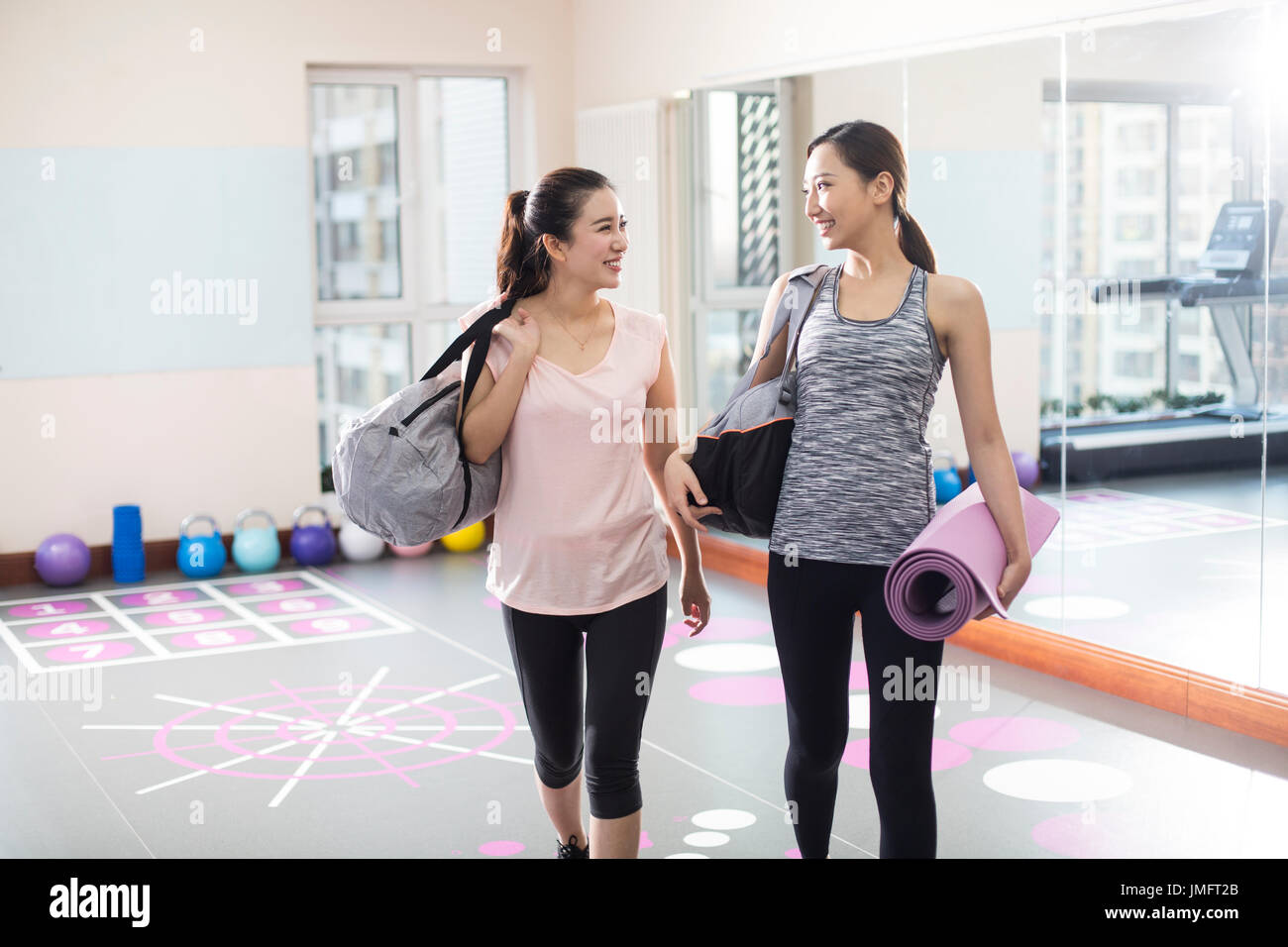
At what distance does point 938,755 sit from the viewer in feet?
13.1

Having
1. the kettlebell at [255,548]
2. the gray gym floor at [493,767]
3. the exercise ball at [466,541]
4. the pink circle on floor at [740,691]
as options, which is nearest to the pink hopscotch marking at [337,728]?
the gray gym floor at [493,767]

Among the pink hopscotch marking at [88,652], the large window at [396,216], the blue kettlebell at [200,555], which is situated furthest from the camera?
the large window at [396,216]

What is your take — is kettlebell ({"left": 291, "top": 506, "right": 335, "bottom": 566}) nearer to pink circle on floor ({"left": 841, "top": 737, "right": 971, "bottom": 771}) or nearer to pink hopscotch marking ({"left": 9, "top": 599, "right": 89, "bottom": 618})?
pink hopscotch marking ({"left": 9, "top": 599, "right": 89, "bottom": 618})

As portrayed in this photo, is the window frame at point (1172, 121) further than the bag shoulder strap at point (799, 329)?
Yes

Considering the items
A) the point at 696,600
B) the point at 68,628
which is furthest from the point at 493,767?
the point at 68,628

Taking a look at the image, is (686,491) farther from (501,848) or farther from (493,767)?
(493,767)

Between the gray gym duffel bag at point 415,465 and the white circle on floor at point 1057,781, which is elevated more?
the gray gym duffel bag at point 415,465

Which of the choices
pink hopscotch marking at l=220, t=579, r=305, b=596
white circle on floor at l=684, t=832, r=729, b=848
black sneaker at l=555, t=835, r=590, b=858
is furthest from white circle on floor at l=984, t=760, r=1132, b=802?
pink hopscotch marking at l=220, t=579, r=305, b=596

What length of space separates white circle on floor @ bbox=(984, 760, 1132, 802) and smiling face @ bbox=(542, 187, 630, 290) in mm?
1888

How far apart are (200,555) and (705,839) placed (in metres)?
3.74

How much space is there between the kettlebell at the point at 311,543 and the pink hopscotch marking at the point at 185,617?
32.9 inches

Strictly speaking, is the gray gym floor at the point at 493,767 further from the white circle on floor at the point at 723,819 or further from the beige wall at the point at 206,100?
the beige wall at the point at 206,100

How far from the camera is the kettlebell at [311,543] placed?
6684 millimetres
